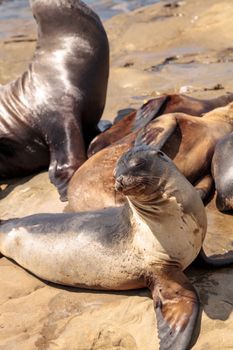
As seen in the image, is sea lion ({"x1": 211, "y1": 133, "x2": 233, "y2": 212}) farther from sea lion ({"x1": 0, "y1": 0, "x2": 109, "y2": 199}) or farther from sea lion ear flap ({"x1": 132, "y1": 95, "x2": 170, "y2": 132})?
sea lion ({"x1": 0, "y1": 0, "x2": 109, "y2": 199})

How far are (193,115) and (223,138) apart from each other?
2.35ft

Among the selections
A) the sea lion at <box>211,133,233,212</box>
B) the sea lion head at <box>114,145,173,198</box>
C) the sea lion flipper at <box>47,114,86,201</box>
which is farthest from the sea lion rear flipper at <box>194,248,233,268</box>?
the sea lion flipper at <box>47,114,86,201</box>

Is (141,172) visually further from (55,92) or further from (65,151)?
(55,92)

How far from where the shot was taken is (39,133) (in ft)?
21.0

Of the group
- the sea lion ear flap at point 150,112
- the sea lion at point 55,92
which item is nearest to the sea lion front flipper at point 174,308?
the sea lion ear flap at point 150,112

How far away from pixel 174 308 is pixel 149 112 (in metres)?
2.34

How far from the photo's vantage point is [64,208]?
17.4 feet

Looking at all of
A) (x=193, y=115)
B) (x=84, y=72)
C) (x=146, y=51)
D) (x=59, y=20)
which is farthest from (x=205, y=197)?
(x=146, y=51)

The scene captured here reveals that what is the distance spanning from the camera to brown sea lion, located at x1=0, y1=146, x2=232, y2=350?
11.2 ft

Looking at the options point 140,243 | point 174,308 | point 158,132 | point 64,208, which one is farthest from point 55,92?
point 174,308

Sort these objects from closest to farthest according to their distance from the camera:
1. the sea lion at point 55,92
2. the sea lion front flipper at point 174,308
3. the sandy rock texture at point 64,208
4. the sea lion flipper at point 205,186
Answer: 1. the sea lion front flipper at point 174,308
2. the sandy rock texture at point 64,208
3. the sea lion flipper at point 205,186
4. the sea lion at point 55,92

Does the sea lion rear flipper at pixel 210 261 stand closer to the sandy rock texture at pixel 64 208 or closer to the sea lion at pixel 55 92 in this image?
the sandy rock texture at pixel 64 208

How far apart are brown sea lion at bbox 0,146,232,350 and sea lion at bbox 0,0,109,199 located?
190 cm

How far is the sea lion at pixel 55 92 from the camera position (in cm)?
623
